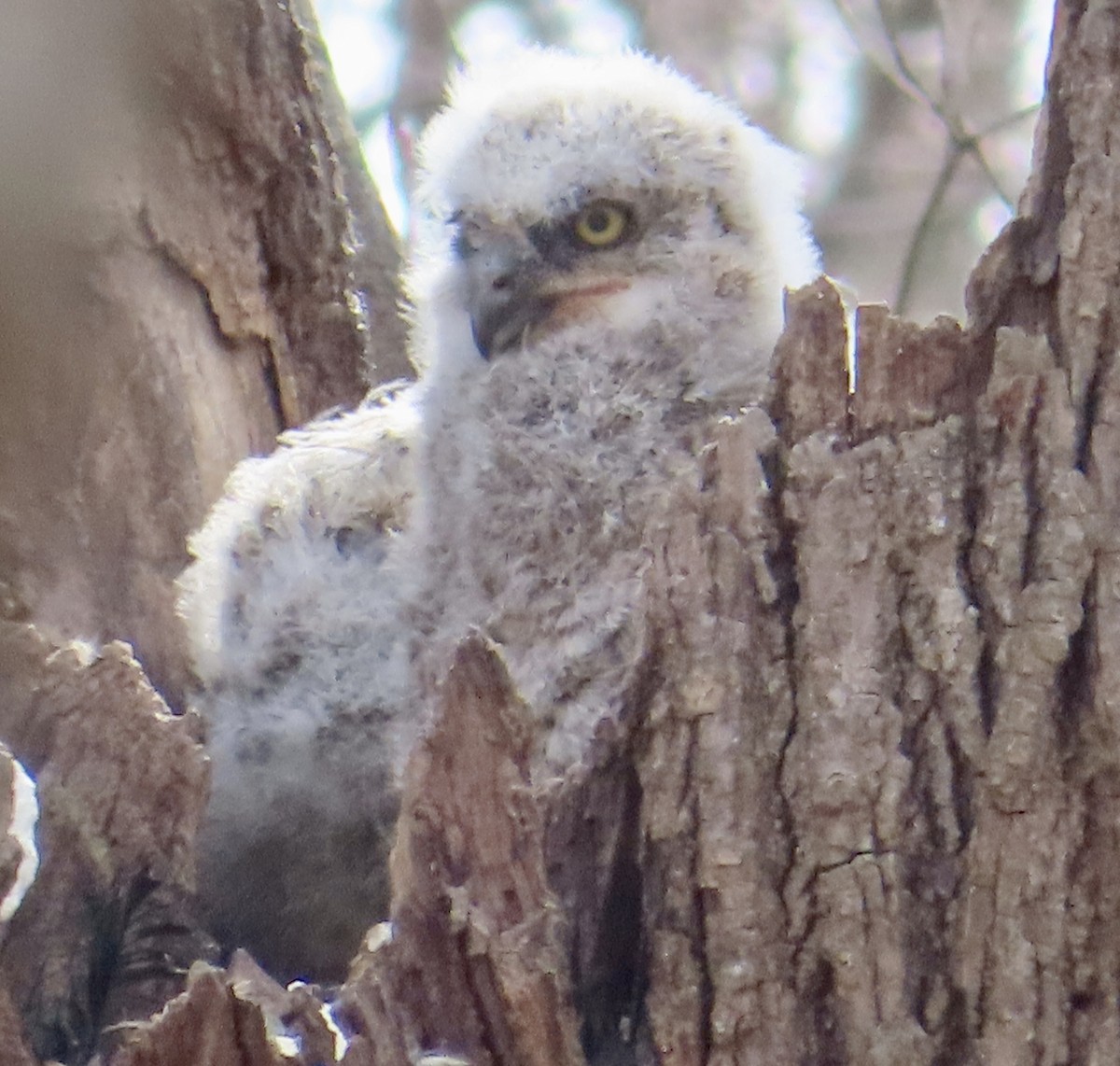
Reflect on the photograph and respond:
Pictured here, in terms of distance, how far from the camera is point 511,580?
2.70 metres

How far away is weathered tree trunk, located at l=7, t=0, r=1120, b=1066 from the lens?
1892 mm

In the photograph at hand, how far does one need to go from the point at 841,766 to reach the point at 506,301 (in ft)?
4.49

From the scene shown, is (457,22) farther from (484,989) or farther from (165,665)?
(484,989)

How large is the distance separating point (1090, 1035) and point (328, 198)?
2.16 m

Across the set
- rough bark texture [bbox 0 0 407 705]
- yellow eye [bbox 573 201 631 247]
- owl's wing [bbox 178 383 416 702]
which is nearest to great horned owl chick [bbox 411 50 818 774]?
yellow eye [bbox 573 201 631 247]

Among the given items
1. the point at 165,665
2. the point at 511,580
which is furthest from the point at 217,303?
the point at 511,580

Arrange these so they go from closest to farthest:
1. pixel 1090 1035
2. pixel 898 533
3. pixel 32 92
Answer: pixel 1090 1035
pixel 898 533
pixel 32 92

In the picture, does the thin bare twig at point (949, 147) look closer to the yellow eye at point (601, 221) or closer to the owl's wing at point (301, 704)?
the yellow eye at point (601, 221)

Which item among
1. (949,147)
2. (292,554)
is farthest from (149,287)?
(949,147)

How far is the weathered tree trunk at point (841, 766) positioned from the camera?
1.89m

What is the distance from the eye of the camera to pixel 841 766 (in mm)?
1936

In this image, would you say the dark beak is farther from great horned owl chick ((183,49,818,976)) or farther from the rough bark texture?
the rough bark texture

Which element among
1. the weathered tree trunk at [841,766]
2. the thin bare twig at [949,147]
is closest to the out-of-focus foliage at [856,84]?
the thin bare twig at [949,147]

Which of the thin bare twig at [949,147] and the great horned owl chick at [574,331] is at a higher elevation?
the thin bare twig at [949,147]
